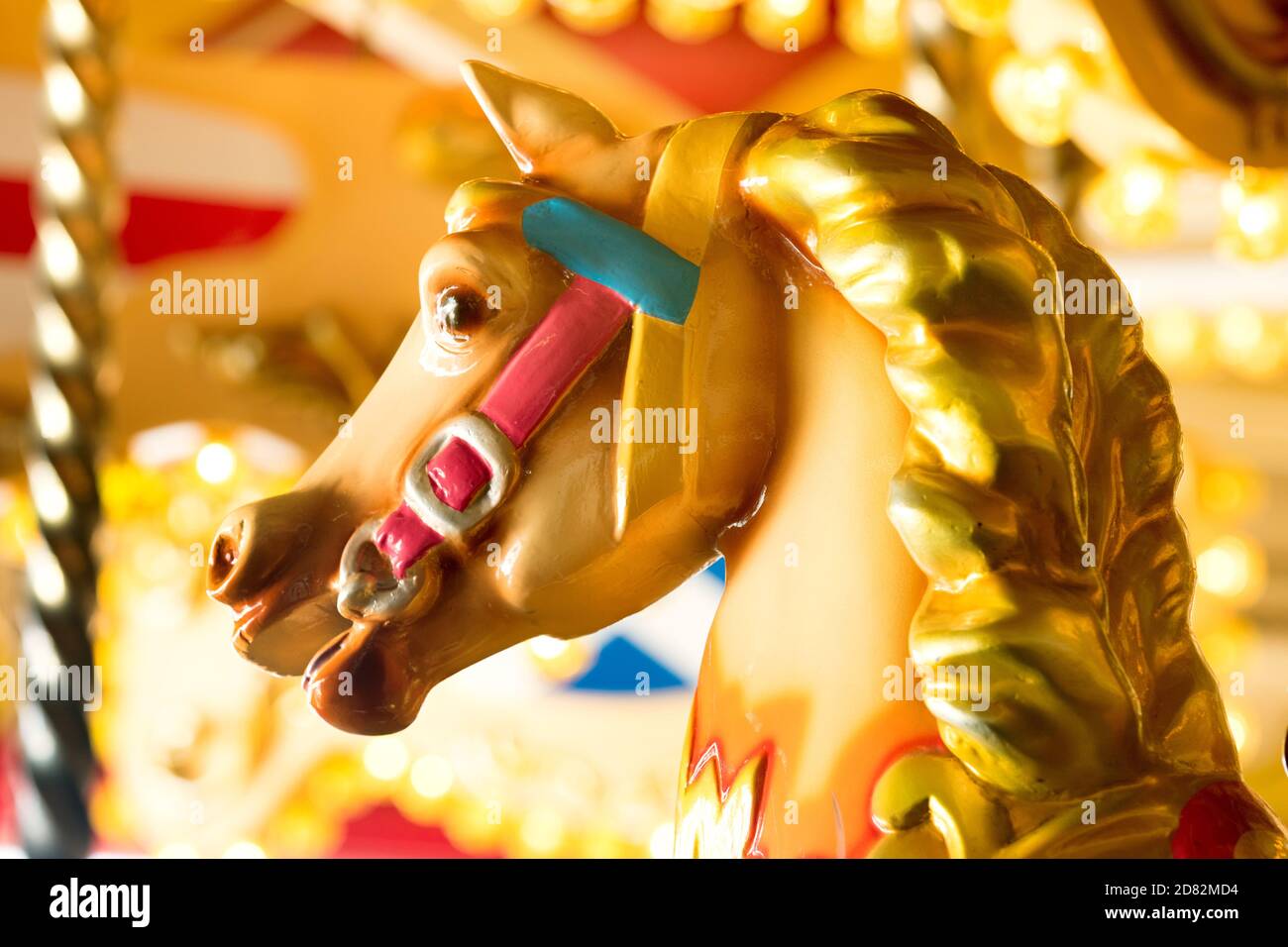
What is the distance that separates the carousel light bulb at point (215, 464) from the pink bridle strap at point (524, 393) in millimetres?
1991

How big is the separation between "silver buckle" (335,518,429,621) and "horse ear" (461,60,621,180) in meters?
0.24

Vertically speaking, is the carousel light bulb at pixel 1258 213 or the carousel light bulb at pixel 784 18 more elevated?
the carousel light bulb at pixel 784 18

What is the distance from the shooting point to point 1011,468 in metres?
0.74

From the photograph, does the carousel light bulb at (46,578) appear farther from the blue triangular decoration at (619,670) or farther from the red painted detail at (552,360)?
the blue triangular decoration at (619,670)

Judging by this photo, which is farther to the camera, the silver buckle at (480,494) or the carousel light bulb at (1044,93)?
the carousel light bulb at (1044,93)

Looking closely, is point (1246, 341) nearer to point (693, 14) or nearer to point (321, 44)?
point (693, 14)

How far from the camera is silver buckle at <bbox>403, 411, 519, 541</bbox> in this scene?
2.72 feet

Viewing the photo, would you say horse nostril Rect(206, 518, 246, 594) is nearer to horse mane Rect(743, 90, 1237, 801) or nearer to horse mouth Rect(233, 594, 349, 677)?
horse mouth Rect(233, 594, 349, 677)

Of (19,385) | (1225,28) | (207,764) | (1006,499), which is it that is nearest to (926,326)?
(1006,499)

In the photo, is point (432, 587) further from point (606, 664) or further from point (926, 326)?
point (606, 664)

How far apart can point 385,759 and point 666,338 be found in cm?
205

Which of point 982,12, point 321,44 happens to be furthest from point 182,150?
point 982,12

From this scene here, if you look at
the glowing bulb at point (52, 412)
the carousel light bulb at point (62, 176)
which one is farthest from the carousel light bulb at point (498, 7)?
the glowing bulb at point (52, 412)

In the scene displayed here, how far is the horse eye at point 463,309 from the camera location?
2.78ft
